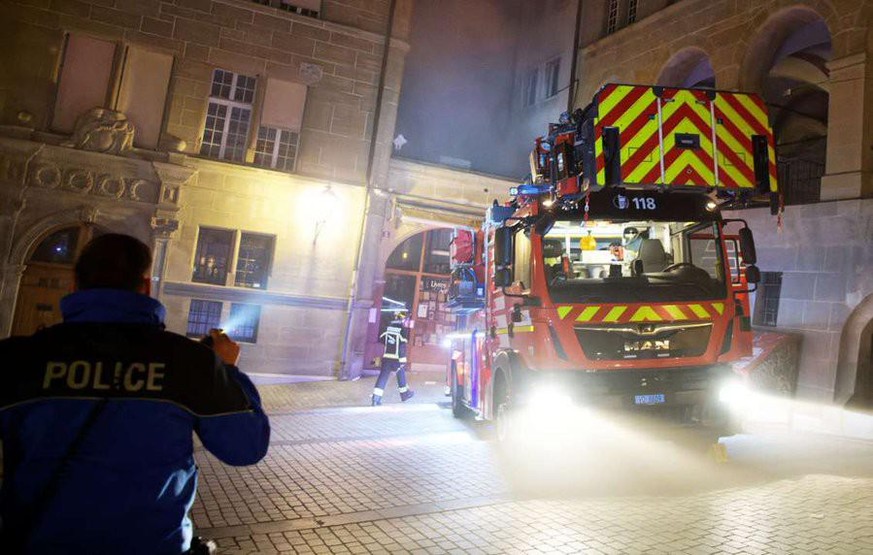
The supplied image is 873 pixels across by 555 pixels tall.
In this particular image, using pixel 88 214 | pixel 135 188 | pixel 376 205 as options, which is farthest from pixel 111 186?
pixel 376 205

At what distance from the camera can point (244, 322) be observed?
1295cm

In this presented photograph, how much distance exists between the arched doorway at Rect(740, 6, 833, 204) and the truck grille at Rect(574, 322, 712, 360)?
815cm

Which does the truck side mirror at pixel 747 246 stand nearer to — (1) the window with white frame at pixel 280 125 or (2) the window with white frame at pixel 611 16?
(1) the window with white frame at pixel 280 125

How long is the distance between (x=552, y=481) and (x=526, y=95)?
53.6 ft

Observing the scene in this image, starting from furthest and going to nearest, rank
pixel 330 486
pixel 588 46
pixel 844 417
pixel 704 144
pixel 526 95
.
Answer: pixel 526 95 < pixel 588 46 < pixel 844 417 < pixel 704 144 < pixel 330 486

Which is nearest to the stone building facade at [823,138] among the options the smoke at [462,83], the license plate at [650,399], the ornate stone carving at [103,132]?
the smoke at [462,83]

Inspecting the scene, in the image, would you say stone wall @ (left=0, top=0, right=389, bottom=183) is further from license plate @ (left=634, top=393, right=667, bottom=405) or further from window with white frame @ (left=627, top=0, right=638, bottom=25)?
license plate @ (left=634, top=393, right=667, bottom=405)

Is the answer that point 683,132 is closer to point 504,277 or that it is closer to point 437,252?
point 504,277

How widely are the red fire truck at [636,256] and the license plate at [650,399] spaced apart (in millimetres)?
14

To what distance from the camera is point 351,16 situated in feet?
45.8

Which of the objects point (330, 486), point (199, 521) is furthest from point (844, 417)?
point (199, 521)

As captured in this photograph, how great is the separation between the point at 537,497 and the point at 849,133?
31.3 ft

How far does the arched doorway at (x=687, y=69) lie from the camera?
13.1 m

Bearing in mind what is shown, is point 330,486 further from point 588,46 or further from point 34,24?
point 588,46
